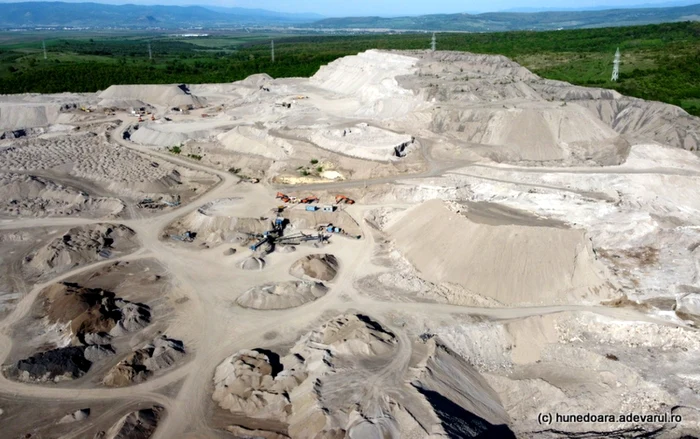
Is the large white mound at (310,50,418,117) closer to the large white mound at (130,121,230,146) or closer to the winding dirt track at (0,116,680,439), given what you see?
the large white mound at (130,121,230,146)

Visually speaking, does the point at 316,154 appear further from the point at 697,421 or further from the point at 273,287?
the point at 697,421

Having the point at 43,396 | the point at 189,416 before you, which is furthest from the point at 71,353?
the point at 189,416

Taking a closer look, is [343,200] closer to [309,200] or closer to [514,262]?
[309,200]

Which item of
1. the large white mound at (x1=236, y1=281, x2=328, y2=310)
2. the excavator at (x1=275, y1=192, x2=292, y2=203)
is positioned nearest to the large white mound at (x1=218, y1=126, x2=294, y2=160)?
the excavator at (x1=275, y1=192, x2=292, y2=203)

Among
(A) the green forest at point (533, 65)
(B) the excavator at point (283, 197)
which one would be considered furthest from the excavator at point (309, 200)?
(A) the green forest at point (533, 65)

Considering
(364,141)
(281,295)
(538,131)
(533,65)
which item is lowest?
(281,295)

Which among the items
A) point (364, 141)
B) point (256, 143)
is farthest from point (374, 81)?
point (256, 143)
